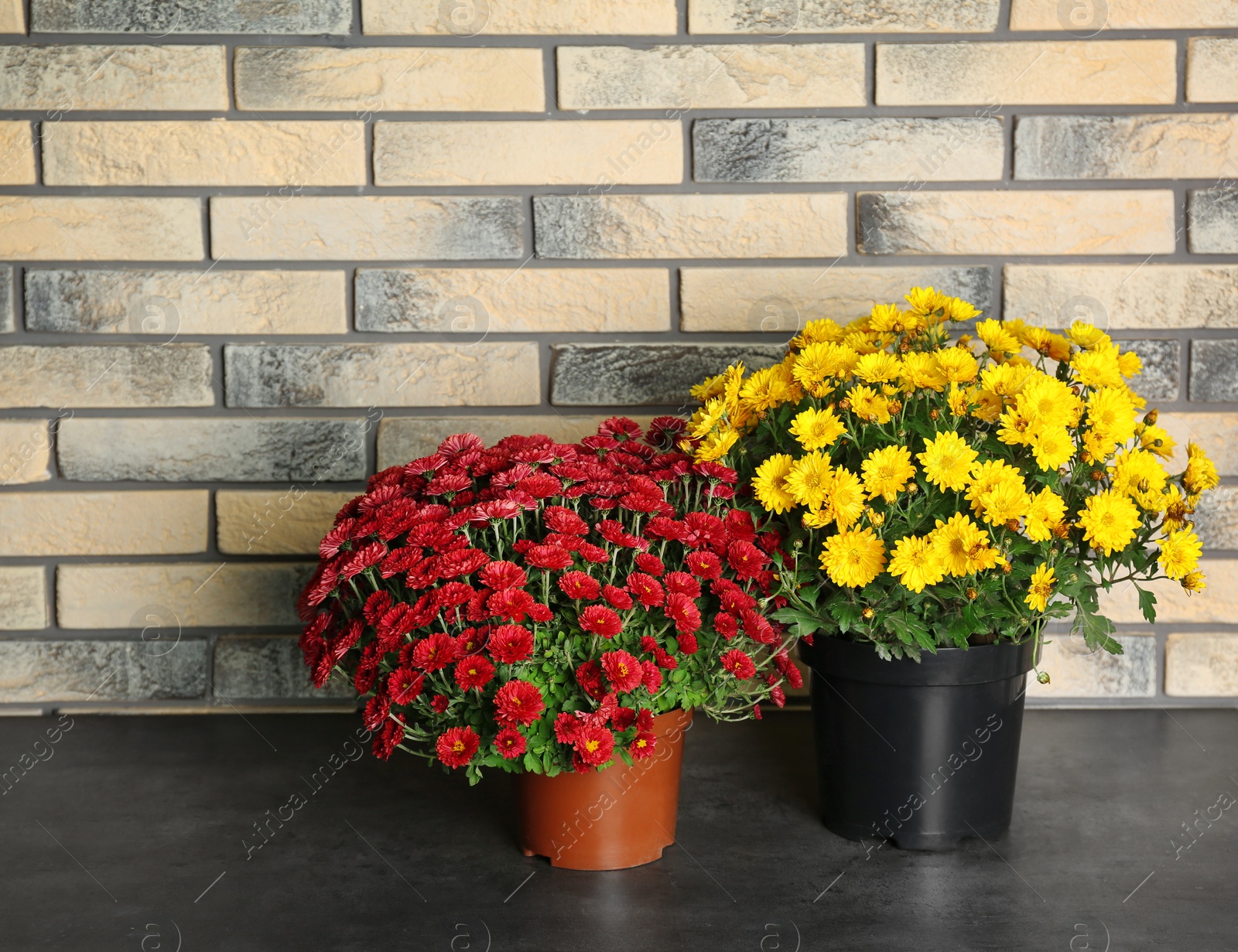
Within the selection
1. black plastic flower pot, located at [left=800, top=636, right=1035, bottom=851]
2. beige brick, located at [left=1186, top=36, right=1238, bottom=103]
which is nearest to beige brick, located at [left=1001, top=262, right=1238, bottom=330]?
beige brick, located at [left=1186, top=36, right=1238, bottom=103]

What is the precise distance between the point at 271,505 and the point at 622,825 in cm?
72

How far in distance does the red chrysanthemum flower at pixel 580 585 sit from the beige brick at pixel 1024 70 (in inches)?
33.8

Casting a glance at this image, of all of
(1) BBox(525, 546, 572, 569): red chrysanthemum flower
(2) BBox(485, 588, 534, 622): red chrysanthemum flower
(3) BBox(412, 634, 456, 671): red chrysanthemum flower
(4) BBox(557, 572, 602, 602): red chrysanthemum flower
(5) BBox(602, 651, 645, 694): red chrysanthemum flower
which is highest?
(1) BBox(525, 546, 572, 569): red chrysanthemum flower

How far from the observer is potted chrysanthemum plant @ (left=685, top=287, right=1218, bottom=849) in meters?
0.95

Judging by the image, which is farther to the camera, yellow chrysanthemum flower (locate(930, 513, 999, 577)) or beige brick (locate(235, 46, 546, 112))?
beige brick (locate(235, 46, 546, 112))

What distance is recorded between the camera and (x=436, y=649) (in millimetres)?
895

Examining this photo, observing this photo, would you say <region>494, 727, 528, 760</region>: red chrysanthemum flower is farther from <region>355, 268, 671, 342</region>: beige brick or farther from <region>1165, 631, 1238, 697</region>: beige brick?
<region>1165, 631, 1238, 697</region>: beige brick

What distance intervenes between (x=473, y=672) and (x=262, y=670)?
0.70m

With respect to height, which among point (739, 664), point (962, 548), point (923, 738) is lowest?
point (923, 738)

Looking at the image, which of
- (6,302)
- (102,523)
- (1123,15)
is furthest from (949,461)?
(6,302)

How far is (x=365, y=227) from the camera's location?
1.39m

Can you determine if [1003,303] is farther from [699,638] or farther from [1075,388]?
[699,638]

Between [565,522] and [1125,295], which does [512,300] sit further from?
[1125,295]

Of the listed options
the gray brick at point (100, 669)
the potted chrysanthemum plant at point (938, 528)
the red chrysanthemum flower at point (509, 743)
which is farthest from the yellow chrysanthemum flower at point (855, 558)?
the gray brick at point (100, 669)
